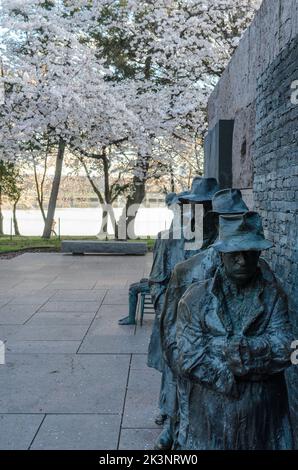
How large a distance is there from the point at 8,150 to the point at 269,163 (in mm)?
15882

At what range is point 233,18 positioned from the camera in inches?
816

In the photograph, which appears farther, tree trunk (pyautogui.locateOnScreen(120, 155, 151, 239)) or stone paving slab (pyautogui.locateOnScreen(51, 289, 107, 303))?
tree trunk (pyautogui.locateOnScreen(120, 155, 151, 239))

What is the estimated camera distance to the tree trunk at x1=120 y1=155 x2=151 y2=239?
23.5m

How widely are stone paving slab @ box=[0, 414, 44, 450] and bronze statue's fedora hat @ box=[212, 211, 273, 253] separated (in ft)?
9.47

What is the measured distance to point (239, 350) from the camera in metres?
2.81

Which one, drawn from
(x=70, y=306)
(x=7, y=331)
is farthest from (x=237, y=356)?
(x=70, y=306)

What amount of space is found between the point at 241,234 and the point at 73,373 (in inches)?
176

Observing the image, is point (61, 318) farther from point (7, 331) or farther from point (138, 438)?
point (138, 438)

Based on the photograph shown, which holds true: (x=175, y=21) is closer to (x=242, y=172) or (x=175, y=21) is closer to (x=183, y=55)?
(x=183, y=55)

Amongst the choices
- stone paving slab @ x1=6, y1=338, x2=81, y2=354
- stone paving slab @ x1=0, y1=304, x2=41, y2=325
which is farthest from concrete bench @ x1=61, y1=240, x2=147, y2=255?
stone paving slab @ x1=6, y1=338, x2=81, y2=354
